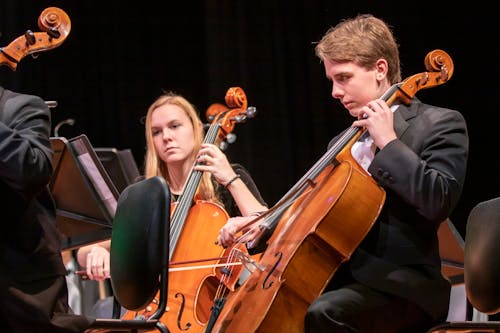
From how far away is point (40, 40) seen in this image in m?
2.15

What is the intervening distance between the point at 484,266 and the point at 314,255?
45 cm

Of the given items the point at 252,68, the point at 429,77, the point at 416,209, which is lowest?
the point at 416,209

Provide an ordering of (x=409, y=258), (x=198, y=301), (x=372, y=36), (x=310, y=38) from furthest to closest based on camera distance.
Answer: (x=310, y=38)
(x=198, y=301)
(x=372, y=36)
(x=409, y=258)

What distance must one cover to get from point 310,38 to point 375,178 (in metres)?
2.46

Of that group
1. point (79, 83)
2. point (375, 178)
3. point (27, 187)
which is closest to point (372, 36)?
point (375, 178)

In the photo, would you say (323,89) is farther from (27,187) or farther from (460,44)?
(27,187)

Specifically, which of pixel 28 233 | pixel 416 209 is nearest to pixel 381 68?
pixel 416 209

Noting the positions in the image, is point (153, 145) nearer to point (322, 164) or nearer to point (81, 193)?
point (81, 193)

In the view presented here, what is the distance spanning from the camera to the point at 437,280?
209 centimetres

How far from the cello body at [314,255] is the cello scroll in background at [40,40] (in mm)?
848

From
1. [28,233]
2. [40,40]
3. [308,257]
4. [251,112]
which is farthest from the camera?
[251,112]

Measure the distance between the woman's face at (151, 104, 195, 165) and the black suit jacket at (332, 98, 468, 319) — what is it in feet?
3.83

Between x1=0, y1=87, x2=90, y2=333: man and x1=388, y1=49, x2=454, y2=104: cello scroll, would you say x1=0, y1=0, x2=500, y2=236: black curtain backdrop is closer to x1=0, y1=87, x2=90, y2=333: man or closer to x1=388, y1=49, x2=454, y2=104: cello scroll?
x1=388, y1=49, x2=454, y2=104: cello scroll

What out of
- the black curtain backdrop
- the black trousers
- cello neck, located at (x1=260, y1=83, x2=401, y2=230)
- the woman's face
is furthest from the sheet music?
the black curtain backdrop
